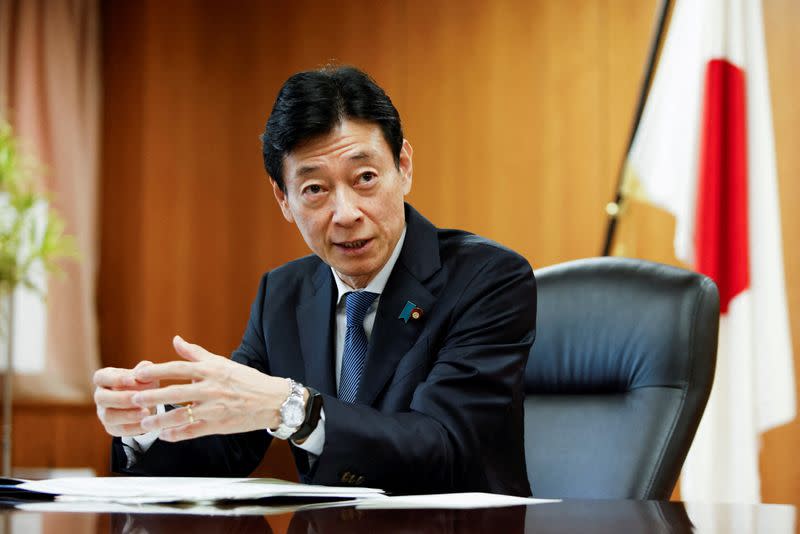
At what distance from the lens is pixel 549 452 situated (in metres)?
2.02

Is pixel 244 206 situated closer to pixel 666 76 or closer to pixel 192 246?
pixel 192 246

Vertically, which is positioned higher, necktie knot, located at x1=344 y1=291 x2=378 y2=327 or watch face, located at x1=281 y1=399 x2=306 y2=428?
necktie knot, located at x1=344 y1=291 x2=378 y2=327

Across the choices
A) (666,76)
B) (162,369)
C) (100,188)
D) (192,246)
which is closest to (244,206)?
(192,246)

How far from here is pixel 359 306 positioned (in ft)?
6.42

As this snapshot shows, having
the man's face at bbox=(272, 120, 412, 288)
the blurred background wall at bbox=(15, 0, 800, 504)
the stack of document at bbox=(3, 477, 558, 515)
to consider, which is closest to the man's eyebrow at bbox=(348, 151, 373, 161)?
the man's face at bbox=(272, 120, 412, 288)

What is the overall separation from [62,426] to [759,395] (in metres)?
3.75

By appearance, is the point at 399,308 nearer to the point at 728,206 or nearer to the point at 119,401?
the point at 119,401

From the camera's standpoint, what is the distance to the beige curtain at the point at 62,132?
209 inches

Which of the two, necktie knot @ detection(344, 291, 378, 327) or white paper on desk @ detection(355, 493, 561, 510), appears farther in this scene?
necktie knot @ detection(344, 291, 378, 327)

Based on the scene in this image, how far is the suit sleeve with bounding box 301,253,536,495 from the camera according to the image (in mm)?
1481

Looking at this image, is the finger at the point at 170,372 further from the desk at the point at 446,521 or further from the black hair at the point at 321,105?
the black hair at the point at 321,105

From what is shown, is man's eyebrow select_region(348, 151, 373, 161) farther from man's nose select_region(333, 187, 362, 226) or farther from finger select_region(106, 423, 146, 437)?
finger select_region(106, 423, 146, 437)

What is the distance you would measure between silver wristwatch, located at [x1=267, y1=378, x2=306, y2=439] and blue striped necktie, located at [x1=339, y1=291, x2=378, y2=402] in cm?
43

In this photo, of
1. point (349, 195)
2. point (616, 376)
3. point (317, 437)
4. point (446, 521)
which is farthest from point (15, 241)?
point (446, 521)
